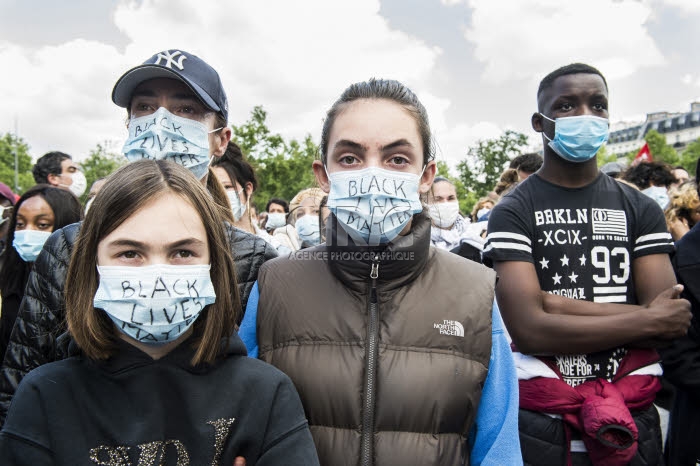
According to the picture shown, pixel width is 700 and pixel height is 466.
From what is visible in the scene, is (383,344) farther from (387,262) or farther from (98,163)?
(98,163)

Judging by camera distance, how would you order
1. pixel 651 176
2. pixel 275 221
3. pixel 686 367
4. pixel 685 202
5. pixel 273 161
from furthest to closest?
pixel 273 161
pixel 275 221
pixel 651 176
pixel 685 202
pixel 686 367

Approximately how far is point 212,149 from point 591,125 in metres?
1.99

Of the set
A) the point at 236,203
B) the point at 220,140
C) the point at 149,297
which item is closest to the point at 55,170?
the point at 236,203

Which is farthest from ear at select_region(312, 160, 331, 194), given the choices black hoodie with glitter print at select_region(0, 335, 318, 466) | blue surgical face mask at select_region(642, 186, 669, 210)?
blue surgical face mask at select_region(642, 186, 669, 210)

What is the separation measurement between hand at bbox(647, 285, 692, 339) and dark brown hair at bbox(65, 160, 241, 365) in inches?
73.3

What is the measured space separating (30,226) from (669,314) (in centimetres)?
469

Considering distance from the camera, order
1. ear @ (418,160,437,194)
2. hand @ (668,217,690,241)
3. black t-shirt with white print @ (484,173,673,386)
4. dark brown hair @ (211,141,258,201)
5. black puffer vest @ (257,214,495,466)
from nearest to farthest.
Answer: black puffer vest @ (257,214,495,466) < ear @ (418,160,437,194) < black t-shirt with white print @ (484,173,673,386) < dark brown hair @ (211,141,258,201) < hand @ (668,217,690,241)

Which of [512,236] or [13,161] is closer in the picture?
[512,236]

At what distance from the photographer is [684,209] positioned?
4.81m

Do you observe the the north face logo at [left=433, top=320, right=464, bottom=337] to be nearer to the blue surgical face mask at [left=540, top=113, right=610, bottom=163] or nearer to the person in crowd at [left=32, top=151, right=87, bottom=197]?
the blue surgical face mask at [left=540, top=113, right=610, bottom=163]

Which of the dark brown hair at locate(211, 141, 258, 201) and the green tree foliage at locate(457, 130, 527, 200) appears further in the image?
the green tree foliage at locate(457, 130, 527, 200)

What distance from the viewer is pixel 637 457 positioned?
2307 mm

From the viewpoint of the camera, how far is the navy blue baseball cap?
2.23 m

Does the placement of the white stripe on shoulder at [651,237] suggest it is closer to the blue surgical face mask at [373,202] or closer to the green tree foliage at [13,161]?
the blue surgical face mask at [373,202]
